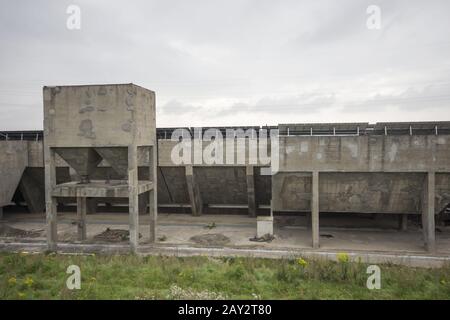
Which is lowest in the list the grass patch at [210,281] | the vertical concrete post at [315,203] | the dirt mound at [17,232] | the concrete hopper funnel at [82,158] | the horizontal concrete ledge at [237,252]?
the horizontal concrete ledge at [237,252]

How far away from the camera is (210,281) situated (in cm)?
1078

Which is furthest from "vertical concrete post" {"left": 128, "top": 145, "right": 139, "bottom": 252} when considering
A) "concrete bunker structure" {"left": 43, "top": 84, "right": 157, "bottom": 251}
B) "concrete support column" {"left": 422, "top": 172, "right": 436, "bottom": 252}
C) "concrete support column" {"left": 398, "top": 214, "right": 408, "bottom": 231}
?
"concrete support column" {"left": 398, "top": 214, "right": 408, "bottom": 231}

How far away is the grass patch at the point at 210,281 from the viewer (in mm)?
9734

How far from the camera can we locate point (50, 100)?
52.7 feet

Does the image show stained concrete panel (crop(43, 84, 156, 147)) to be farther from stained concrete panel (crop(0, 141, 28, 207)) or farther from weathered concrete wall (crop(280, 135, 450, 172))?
stained concrete panel (crop(0, 141, 28, 207))

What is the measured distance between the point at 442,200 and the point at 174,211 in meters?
17.5

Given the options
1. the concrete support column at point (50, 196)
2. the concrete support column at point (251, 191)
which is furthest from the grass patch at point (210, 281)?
the concrete support column at point (251, 191)

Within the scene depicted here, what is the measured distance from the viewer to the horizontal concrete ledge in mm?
15570

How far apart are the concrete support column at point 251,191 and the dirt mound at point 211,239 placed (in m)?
3.98

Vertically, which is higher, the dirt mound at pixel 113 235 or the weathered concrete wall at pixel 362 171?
the weathered concrete wall at pixel 362 171

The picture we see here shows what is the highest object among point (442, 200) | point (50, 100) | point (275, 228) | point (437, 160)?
point (50, 100)

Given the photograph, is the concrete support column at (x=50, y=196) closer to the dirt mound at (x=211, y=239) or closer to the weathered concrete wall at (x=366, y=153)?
the dirt mound at (x=211, y=239)
